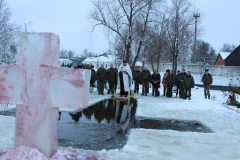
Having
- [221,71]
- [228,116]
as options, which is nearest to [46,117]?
[228,116]

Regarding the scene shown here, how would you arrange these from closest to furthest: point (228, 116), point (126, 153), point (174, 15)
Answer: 1. point (126, 153)
2. point (228, 116)
3. point (174, 15)

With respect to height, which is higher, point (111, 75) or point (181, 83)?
point (111, 75)

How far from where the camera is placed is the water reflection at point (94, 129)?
4.02m

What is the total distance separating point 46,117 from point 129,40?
16.7 metres

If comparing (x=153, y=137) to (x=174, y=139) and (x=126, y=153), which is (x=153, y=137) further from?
(x=126, y=153)

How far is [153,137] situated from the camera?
4484mm

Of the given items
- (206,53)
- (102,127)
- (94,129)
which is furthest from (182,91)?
(206,53)

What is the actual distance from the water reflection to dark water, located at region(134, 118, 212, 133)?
0.29m

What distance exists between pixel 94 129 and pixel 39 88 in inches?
108

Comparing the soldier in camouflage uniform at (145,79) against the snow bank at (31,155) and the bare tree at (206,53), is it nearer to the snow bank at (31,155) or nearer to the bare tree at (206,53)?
the snow bank at (31,155)

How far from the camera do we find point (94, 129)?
521cm

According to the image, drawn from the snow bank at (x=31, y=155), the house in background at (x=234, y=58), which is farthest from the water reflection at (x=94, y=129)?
the house in background at (x=234, y=58)

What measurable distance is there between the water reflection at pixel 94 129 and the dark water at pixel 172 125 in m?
0.29

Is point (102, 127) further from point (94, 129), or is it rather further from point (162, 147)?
point (162, 147)
